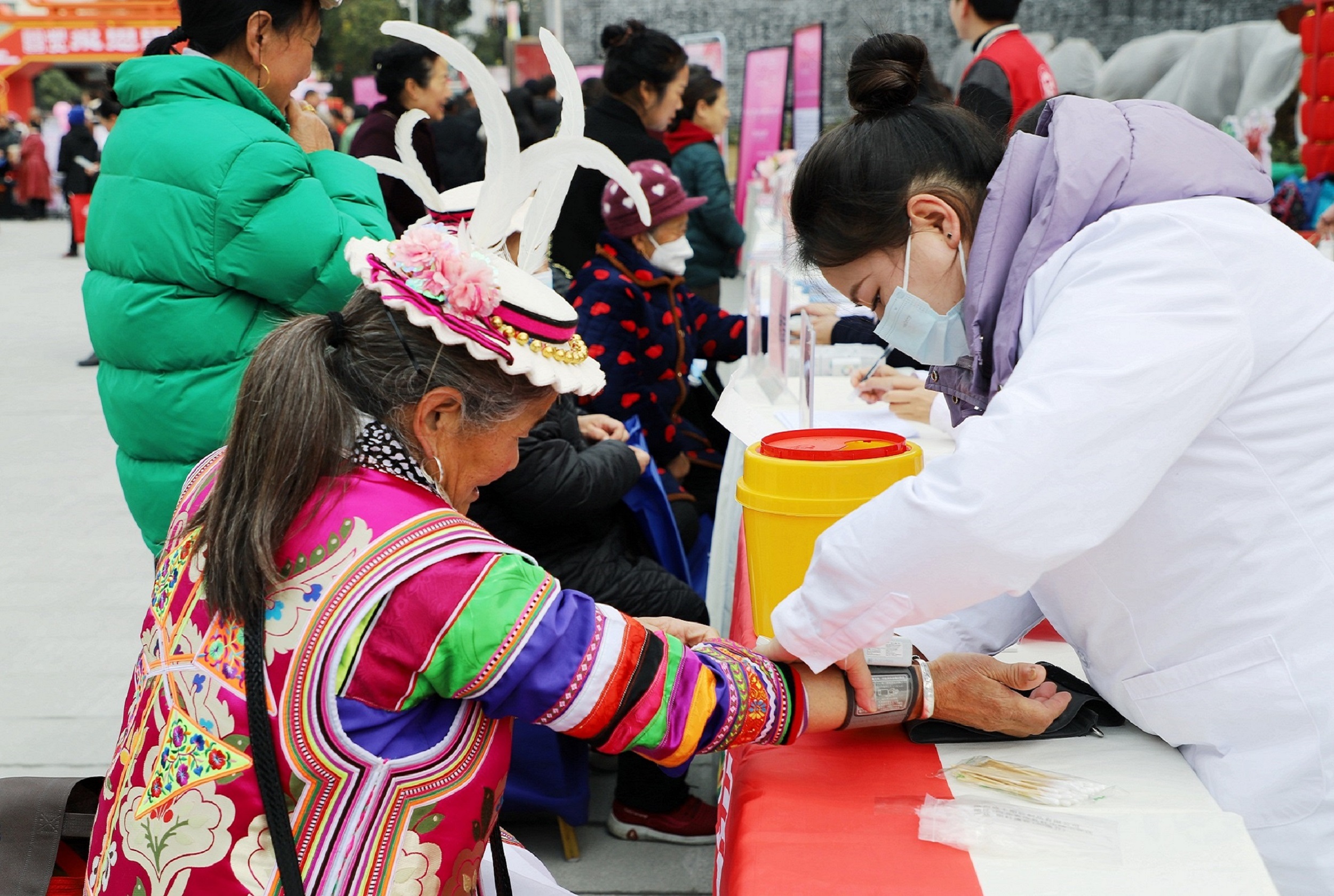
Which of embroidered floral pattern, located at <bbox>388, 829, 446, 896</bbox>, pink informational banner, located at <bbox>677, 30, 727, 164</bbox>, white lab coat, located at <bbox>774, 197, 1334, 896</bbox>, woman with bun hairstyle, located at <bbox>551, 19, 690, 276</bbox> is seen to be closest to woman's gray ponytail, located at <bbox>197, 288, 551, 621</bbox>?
embroidered floral pattern, located at <bbox>388, 829, 446, 896</bbox>

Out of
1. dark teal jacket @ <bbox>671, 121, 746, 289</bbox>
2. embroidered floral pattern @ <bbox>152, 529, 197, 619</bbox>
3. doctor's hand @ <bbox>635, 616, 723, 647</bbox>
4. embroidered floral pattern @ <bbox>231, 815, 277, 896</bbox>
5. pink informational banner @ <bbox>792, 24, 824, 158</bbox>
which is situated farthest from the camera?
pink informational banner @ <bbox>792, 24, 824, 158</bbox>

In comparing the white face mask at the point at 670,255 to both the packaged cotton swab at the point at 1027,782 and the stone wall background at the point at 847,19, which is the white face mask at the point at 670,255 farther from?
the stone wall background at the point at 847,19

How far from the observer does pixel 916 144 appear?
1493 millimetres

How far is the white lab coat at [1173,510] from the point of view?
44.4 inches

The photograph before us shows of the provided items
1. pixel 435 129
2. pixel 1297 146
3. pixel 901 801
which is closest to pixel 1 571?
pixel 435 129

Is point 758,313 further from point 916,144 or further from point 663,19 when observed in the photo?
point 663,19

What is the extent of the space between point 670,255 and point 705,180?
3422 mm

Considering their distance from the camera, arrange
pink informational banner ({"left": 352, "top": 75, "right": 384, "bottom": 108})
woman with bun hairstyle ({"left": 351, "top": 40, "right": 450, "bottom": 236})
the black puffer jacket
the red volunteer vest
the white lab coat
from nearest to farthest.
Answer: the white lab coat < the black puffer jacket < the red volunteer vest < woman with bun hairstyle ({"left": 351, "top": 40, "right": 450, "bottom": 236}) < pink informational banner ({"left": 352, "top": 75, "right": 384, "bottom": 108})

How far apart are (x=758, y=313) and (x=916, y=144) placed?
2.16m

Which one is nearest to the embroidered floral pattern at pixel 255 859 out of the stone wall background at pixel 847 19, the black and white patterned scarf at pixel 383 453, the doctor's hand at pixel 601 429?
the black and white patterned scarf at pixel 383 453

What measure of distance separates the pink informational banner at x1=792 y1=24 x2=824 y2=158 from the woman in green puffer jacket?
651 centimetres

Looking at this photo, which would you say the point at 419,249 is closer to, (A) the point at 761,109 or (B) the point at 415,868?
(B) the point at 415,868

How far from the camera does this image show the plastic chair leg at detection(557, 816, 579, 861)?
2.73 meters

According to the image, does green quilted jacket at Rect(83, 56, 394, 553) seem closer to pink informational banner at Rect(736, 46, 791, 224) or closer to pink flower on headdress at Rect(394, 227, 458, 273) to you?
pink flower on headdress at Rect(394, 227, 458, 273)
